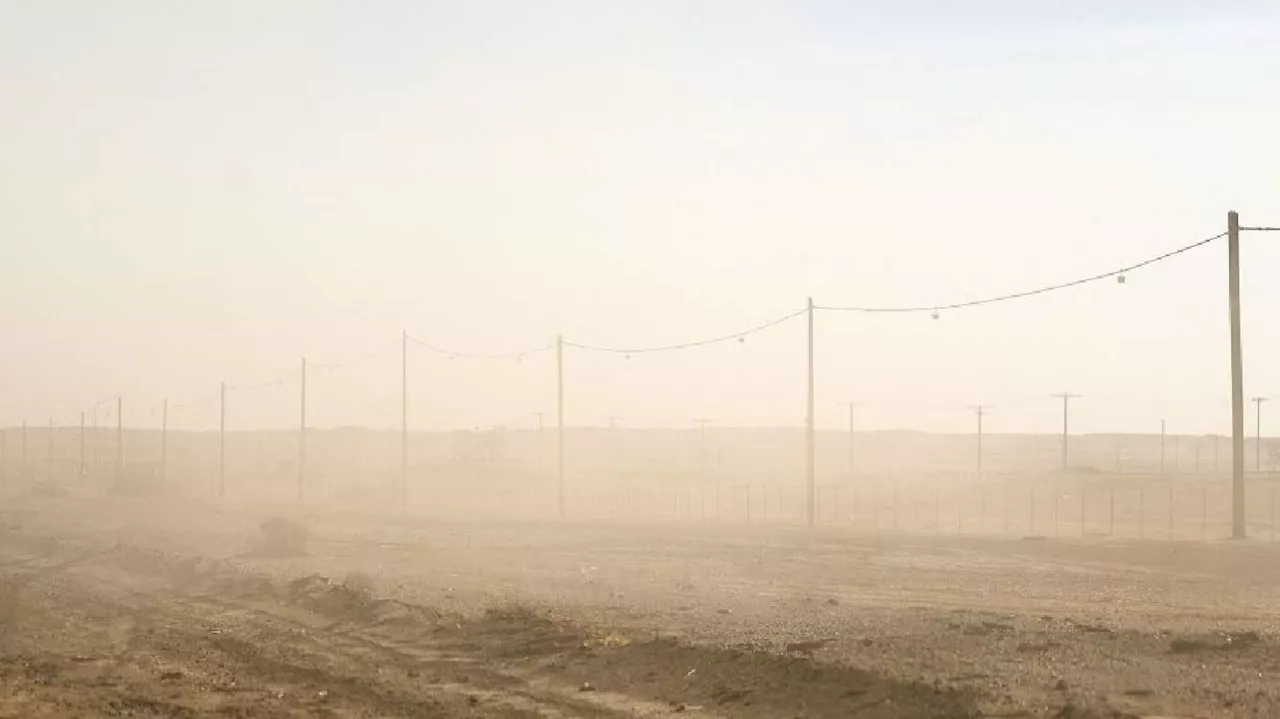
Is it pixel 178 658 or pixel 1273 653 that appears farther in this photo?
pixel 178 658

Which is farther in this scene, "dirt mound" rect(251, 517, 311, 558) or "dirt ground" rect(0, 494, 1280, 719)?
"dirt mound" rect(251, 517, 311, 558)

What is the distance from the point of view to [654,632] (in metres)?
28.2

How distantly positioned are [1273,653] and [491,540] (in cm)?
5217

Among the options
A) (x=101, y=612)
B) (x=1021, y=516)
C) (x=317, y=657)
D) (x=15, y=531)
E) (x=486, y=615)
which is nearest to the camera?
(x=317, y=657)

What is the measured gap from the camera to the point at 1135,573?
153ft

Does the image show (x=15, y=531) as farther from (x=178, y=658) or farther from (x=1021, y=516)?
(x=1021, y=516)

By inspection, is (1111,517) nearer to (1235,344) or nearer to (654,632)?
(1235,344)

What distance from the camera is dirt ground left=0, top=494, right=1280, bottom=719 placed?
20.9 meters

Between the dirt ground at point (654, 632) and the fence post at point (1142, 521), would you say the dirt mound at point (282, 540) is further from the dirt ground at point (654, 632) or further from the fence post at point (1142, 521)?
the fence post at point (1142, 521)

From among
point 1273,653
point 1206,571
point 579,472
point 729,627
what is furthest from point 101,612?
point 579,472

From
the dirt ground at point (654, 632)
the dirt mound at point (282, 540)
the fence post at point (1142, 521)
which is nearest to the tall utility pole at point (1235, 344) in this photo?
the dirt ground at point (654, 632)

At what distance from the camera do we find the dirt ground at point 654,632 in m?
20.9

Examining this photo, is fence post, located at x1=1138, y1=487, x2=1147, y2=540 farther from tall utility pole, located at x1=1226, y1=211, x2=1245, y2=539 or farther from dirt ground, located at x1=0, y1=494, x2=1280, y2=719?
tall utility pole, located at x1=1226, y1=211, x2=1245, y2=539

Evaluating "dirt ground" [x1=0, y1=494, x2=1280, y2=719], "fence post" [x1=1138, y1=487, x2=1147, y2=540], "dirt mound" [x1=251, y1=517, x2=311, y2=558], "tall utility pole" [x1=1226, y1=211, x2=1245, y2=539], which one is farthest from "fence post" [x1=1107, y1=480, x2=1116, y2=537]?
"dirt mound" [x1=251, y1=517, x2=311, y2=558]
